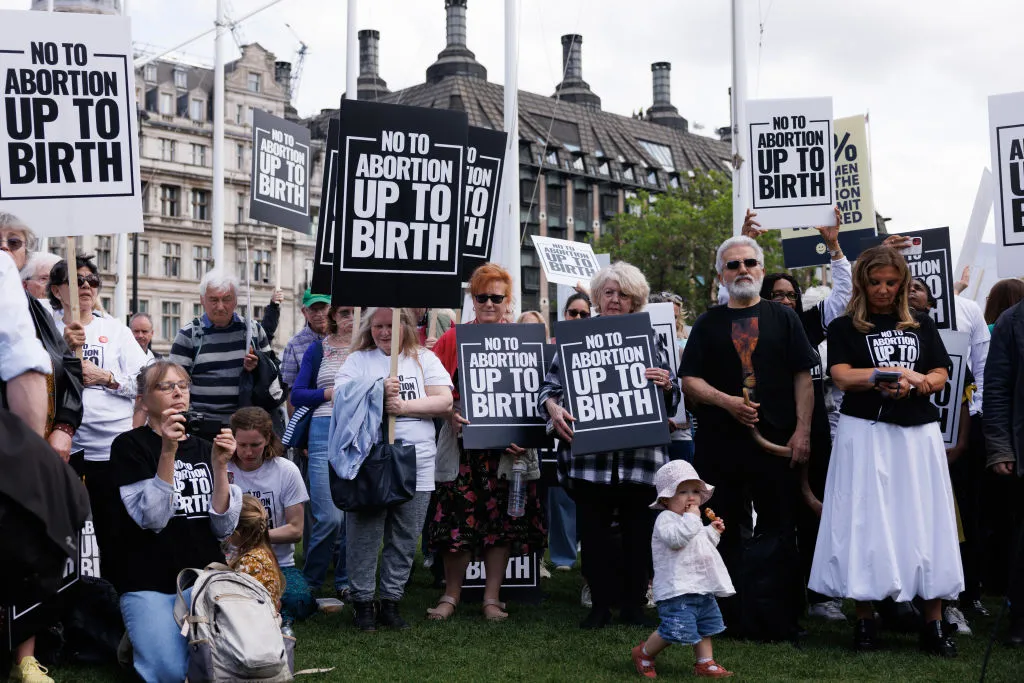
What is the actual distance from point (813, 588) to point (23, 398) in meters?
4.25

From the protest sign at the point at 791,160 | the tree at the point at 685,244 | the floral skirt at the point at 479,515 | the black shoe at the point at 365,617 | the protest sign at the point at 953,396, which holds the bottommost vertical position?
the black shoe at the point at 365,617

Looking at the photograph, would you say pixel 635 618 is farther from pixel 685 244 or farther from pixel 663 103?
pixel 663 103

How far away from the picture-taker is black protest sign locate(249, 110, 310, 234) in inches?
477

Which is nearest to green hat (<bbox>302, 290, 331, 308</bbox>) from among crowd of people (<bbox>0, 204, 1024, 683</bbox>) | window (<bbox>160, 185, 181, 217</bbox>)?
crowd of people (<bbox>0, 204, 1024, 683</bbox>)

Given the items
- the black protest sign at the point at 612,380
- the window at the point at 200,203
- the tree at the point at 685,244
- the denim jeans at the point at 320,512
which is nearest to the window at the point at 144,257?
the window at the point at 200,203

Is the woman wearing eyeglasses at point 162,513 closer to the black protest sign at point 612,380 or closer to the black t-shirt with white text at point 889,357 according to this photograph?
the black protest sign at point 612,380

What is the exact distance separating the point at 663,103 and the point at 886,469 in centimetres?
9264

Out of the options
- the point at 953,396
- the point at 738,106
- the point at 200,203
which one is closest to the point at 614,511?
the point at 953,396

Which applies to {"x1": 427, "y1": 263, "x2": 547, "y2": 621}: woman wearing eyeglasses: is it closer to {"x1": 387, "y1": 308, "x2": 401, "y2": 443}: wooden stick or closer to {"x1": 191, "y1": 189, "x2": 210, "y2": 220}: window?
{"x1": 387, "y1": 308, "x2": 401, "y2": 443}: wooden stick

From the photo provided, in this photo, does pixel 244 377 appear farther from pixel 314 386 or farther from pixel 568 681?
pixel 568 681

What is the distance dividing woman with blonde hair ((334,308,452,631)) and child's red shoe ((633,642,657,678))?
1695 millimetres

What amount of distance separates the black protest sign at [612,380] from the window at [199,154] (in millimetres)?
64275

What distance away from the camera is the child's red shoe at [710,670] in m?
5.89

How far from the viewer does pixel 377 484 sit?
7.12m
